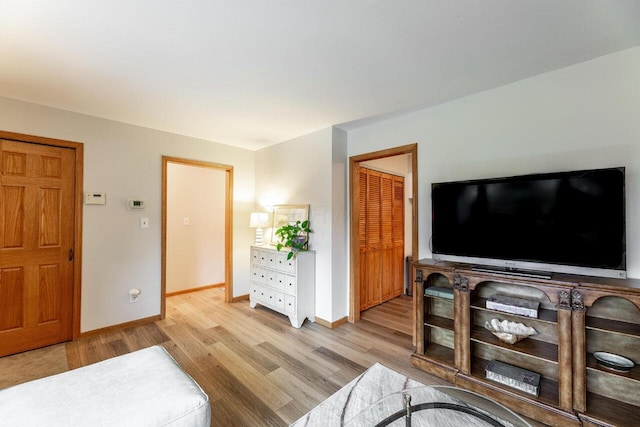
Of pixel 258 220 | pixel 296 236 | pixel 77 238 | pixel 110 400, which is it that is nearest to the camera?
pixel 110 400

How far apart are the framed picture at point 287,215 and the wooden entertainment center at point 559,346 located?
5.59 feet

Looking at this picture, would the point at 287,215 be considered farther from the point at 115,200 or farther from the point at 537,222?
the point at 537,222

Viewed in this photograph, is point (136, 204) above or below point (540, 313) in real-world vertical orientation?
above

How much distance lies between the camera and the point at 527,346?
6.31ft

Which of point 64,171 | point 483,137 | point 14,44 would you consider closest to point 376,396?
point 483,137

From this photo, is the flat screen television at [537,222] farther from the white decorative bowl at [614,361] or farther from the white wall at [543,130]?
the white decorative bowl at [614,361]

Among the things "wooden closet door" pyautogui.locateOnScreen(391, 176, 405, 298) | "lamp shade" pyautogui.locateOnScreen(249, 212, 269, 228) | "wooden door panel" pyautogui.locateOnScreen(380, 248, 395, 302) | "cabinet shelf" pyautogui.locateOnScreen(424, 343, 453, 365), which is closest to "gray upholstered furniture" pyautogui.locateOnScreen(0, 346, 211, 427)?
"cabinet shelf" pyautogui.locateOnScreen(424, 343, 453, 365)

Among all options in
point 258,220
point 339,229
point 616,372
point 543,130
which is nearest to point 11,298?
point 258,220

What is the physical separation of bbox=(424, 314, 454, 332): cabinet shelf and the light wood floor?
0.40 m

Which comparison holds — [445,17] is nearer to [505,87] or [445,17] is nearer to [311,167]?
[505,87]

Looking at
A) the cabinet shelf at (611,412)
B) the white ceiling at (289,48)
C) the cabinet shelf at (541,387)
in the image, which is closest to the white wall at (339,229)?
the white ceiling at (289,48)

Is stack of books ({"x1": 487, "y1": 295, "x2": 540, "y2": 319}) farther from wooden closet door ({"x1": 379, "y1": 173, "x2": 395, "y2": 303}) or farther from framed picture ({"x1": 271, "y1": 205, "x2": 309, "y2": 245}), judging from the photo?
framed picture ({"x1": 271, "y1": 205, "x2": 309, "y2": 245})

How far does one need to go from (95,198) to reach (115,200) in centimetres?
19

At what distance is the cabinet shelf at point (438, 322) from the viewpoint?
2274 mm
